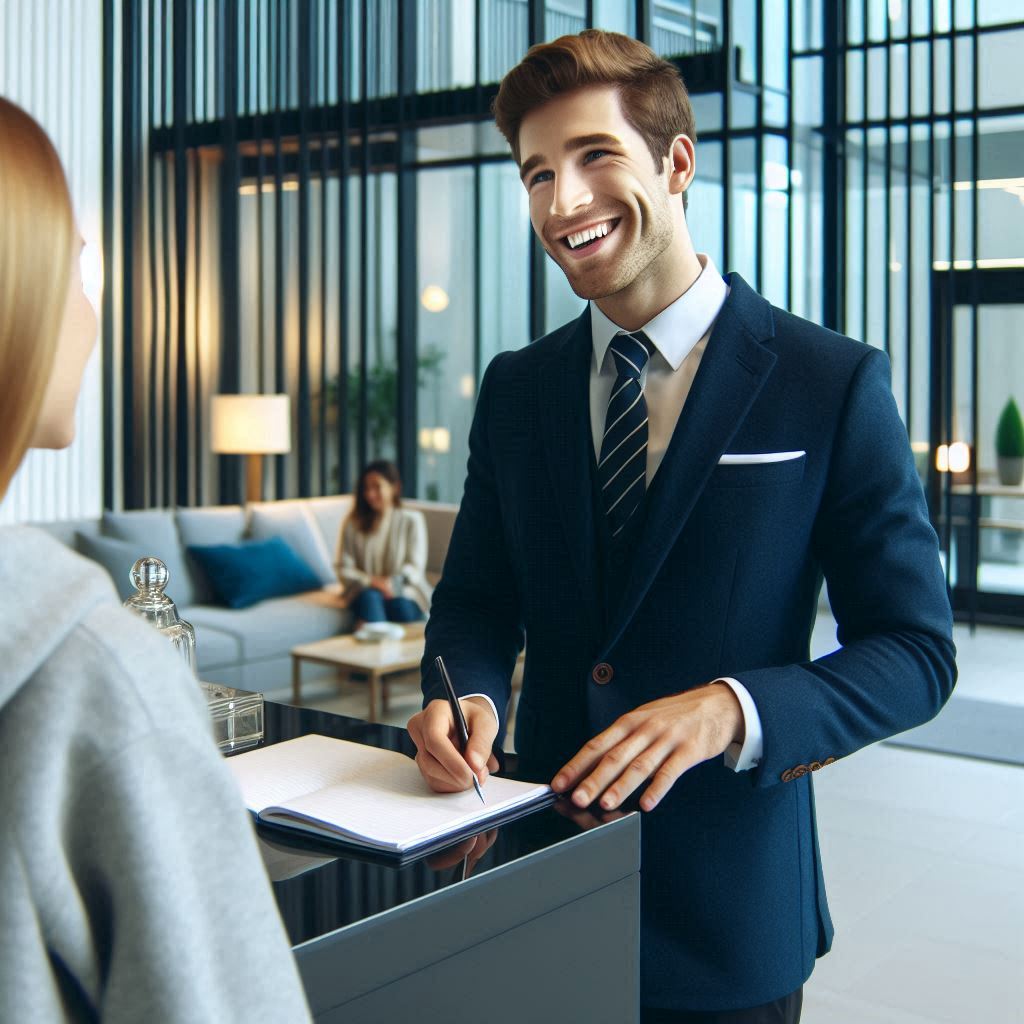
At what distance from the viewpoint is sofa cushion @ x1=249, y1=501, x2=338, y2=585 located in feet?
24.2

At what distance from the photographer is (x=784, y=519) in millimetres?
1425

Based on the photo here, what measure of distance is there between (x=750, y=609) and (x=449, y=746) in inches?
15.2

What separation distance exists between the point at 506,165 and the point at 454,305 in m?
1.04

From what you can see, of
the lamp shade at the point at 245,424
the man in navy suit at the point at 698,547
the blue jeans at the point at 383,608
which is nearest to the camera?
the man in navy suit at the point at 698,547

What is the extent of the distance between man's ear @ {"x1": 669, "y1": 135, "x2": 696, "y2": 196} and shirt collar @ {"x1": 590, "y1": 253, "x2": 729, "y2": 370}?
0.31ft

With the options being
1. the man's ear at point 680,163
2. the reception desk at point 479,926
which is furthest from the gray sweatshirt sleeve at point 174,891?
the man's ear at point 680,163

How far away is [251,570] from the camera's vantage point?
22.8ft

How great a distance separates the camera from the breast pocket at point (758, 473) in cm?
142

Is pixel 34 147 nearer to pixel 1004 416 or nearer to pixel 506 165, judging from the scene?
pixel 1004 416

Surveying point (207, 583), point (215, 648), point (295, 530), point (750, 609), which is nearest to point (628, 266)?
point (750, 609)

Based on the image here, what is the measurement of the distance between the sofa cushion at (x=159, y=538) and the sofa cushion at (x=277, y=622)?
141 mm

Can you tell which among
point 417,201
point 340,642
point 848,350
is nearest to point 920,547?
point 848,350

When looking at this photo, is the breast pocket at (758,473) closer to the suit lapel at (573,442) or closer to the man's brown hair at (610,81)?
the suit lapel at (573,442)

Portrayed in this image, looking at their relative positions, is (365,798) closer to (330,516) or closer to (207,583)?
(207,583)
